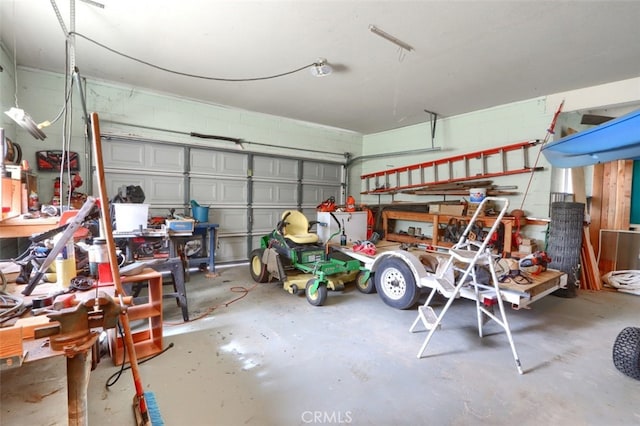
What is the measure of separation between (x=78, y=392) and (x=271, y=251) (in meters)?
2.94

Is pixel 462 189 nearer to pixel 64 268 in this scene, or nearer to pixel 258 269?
pixel 258 269

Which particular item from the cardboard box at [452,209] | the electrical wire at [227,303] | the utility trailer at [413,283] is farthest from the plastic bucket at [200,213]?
the cardboard box at [452,209]

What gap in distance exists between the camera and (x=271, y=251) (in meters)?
3.97

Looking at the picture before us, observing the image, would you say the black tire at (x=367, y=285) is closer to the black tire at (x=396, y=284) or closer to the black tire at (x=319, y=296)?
the black tire at (x=396, y=284)

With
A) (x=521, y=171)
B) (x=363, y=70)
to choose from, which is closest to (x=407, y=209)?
(x=521, y=171)

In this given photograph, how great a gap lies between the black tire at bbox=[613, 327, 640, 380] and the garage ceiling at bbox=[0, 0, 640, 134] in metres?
2.72

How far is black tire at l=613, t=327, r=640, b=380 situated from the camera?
2041mm

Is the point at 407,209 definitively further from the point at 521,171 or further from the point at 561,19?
the point at 561,19

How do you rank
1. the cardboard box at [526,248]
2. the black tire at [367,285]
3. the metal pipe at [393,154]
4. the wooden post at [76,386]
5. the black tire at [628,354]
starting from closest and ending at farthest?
the wooden post at [76,386] → the black tire at [628,354] → the black tire at [367,285] → the cardboard box at [526,248] → the metal pipe at [393,154]

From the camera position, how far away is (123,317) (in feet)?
3.97

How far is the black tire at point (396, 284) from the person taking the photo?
3.12 meters

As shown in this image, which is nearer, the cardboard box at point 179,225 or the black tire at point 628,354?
the black tire at point 628,354
